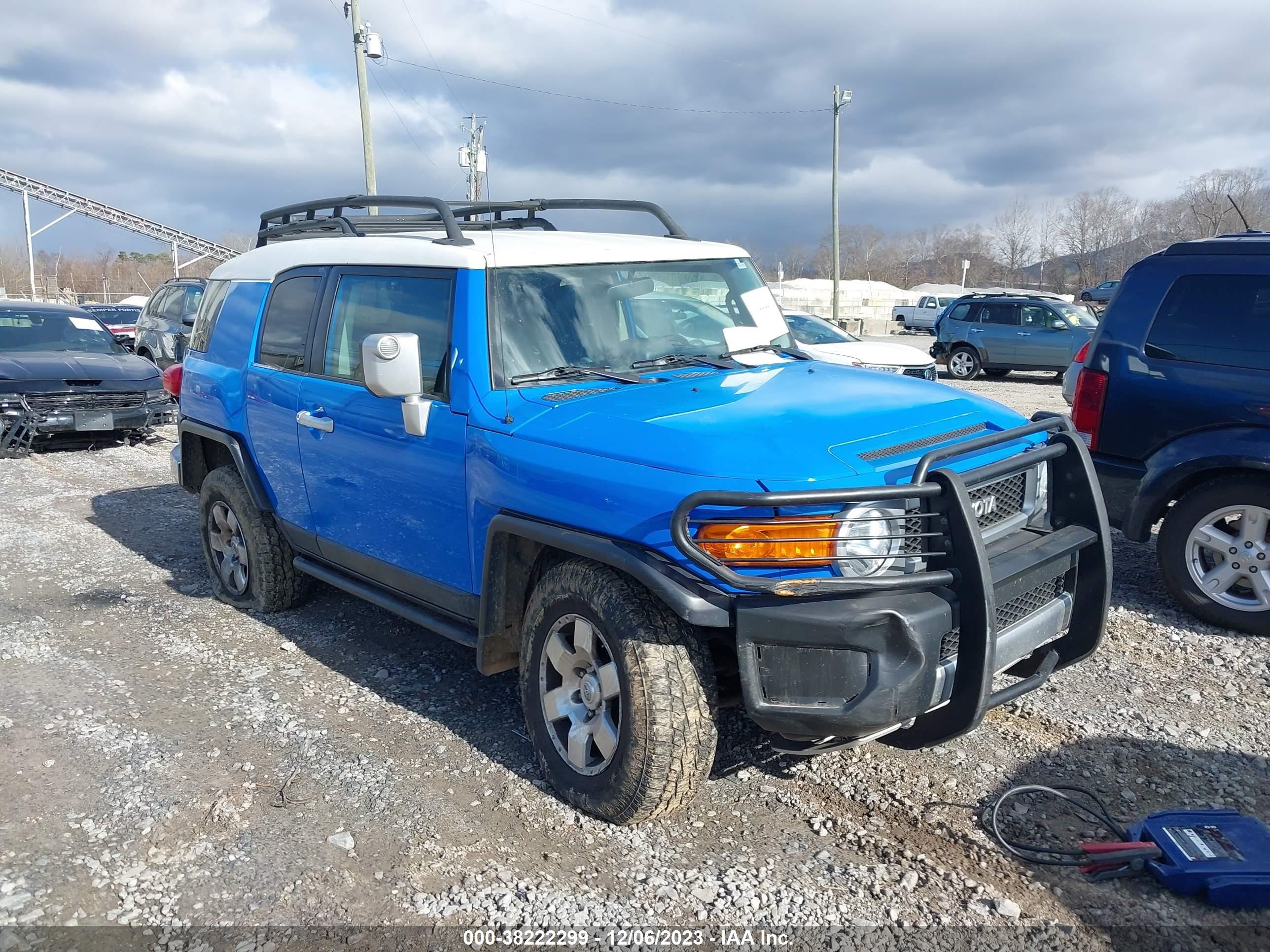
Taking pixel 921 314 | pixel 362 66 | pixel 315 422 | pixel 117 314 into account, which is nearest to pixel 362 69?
pixel 362 66

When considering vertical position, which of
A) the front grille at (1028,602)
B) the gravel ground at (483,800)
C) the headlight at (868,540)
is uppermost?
the headlight at (868,540)

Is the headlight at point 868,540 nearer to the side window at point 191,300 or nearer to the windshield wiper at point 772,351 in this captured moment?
the windshield wiper at point 772,351

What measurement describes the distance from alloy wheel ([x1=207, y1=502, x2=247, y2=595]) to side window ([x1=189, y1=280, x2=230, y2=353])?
1.01 metres

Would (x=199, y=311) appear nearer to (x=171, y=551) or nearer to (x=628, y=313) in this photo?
(x=171, y=551)

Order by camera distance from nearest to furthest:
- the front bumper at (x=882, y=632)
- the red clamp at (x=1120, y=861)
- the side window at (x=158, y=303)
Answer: the front bumper at (x=882, y=632)
the red clamp at (x=1120, y=861)
the side window at (x=158, y=303)

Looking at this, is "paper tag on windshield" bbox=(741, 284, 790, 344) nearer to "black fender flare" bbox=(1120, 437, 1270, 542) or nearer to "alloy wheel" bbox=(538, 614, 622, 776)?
"alloy wheel" bbox=(538, 614, 622, 776)

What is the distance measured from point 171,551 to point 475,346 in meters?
4.31

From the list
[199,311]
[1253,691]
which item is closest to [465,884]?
[1253,691]

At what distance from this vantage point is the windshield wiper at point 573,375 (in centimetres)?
375

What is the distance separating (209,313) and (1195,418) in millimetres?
5690

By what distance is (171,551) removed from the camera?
6949mm

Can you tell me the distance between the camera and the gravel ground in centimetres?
294

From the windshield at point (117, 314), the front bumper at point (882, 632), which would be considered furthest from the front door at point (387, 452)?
the windshield at point (117, 314)

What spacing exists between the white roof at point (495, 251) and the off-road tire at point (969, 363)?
16411mm
